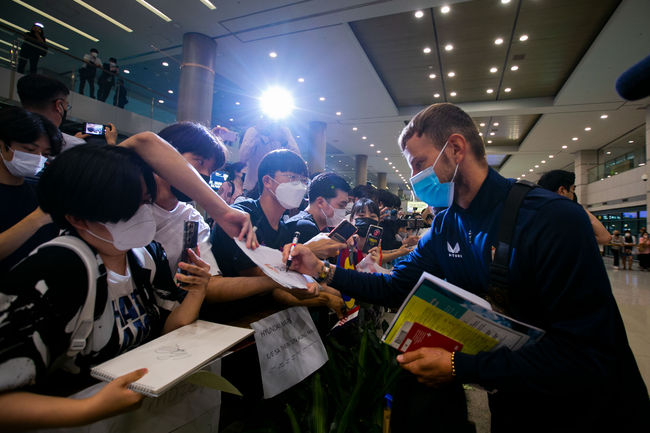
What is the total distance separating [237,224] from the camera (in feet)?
4.44

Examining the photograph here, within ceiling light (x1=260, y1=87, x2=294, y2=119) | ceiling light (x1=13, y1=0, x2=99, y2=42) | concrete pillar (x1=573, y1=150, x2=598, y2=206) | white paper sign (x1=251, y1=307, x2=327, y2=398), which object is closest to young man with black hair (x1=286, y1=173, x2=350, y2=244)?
white paper sign (x1=251, y1=307, x2=327, y2=398)

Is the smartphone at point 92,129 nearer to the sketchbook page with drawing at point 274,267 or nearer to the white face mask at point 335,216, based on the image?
the white face mask at point 335,216

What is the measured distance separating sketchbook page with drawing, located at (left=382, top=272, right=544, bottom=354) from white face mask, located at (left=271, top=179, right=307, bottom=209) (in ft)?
3.70

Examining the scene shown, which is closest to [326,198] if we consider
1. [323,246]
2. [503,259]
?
[323,246]

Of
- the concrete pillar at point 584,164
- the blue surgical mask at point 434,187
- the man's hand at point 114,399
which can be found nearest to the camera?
the man's hand at point 114,399

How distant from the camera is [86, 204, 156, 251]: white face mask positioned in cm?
99

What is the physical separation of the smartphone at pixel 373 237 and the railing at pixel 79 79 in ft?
25.0

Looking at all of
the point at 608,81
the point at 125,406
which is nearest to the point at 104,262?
the point at 125,406

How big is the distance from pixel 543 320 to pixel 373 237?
186 cm

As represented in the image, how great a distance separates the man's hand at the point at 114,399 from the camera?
686mm

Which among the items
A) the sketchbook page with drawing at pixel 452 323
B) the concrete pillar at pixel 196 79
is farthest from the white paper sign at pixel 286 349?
the concrete pillar at pixel 196 79

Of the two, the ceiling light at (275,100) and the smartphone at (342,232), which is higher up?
the ceiling light at (275,100)

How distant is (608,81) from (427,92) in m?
4.62

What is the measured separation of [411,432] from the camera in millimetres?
1176
